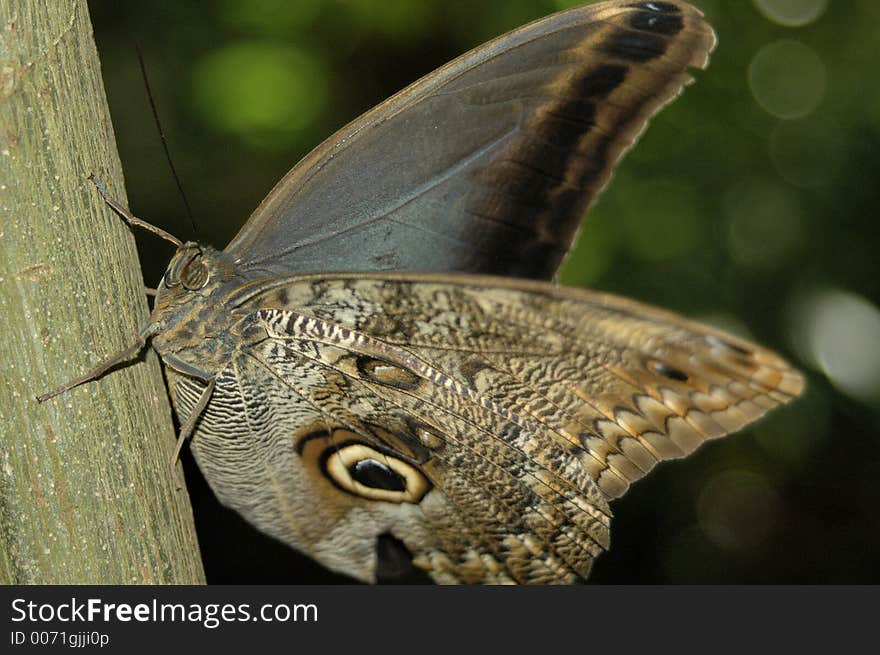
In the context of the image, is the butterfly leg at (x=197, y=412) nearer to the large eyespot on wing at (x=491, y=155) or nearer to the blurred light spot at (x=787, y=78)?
the large eyespot on wing at (x=491, y=155)

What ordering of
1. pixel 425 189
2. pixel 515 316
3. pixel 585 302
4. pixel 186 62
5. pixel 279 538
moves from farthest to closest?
pixel 186 62 → pixel 279 538 → pixel 425 189 → pixel 515 316 → pixel 585 302

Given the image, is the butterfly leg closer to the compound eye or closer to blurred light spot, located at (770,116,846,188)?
the compound eye

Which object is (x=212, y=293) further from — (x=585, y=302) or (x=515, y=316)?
(x=585, y=302)

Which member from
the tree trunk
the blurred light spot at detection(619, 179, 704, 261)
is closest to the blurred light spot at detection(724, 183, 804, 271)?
the blurred light spot at detection(619, 179, 704, 261)

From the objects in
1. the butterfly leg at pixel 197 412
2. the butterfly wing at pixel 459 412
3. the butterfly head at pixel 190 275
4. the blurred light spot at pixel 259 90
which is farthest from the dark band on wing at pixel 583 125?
the blurred light spot at pixel 259 90

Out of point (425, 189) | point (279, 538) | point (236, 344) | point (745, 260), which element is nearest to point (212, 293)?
point (236, 344)

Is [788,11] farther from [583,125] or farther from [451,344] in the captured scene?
[451,344]
